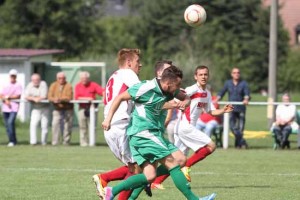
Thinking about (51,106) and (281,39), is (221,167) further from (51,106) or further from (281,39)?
(281,39)

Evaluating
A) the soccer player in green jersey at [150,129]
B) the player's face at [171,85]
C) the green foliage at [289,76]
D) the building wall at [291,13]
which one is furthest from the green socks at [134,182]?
the building wall at [291,13]

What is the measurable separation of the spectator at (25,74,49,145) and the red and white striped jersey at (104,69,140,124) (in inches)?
450

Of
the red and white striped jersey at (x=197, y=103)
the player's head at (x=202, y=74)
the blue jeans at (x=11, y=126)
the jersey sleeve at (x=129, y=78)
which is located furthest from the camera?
the blue jeans at (x=11, y=126)

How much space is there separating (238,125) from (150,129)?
12116 mm

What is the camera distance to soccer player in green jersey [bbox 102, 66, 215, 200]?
11.2 meters

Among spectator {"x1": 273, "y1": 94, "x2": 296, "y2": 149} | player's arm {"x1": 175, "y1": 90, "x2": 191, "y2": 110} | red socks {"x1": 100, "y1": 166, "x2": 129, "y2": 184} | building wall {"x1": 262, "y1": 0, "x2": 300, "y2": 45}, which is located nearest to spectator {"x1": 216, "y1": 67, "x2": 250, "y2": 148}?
spectator {"x1": 273, "y1": 94, "x2": 296, "y2": 149}

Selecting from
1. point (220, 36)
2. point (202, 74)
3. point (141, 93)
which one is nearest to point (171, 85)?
point (141, 93)

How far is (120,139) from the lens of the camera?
39.9ft

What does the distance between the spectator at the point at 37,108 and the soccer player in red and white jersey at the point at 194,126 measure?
886cm

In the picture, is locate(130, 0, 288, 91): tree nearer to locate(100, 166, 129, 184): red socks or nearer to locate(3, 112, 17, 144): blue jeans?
locate(3, 112, 17, 144): blue jeans

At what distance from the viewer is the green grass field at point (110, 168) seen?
516 inches

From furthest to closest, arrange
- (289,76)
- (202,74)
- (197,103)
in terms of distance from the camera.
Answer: (289,76) < (197,103) < (202,74)

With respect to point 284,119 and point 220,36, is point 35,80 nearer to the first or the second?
point 284,119

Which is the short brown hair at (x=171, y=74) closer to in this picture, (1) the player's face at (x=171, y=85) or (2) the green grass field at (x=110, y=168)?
(1) the player's face at (x=171, y=85)
